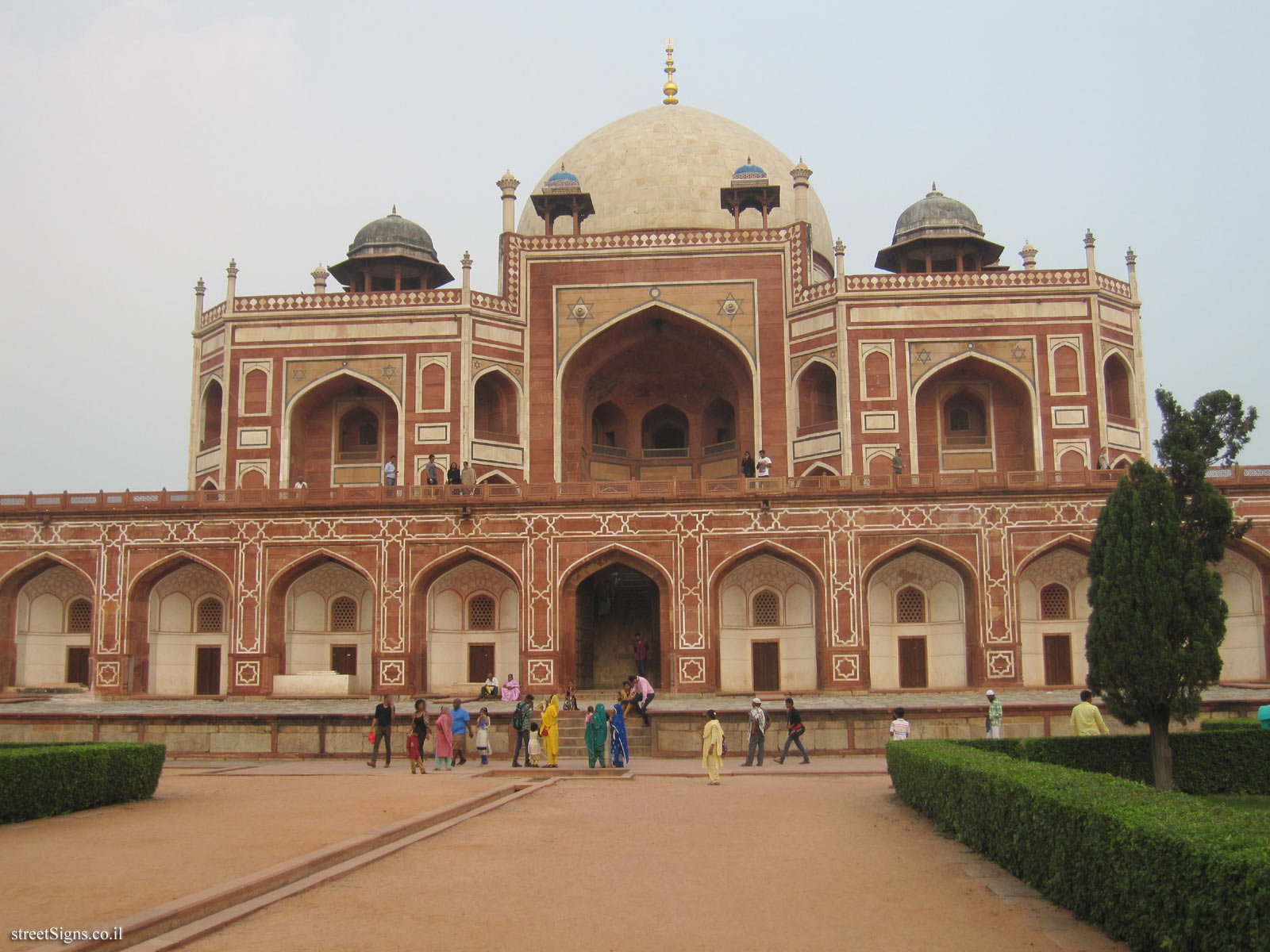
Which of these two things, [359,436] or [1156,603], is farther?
[359,436]

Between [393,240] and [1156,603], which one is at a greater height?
[393,240]

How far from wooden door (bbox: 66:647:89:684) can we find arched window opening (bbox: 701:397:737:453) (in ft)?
50.8

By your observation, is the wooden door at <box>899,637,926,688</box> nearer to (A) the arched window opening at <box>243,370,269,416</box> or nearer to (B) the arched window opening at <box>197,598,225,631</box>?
(B) the arched window opening at <box>197,598,225,631</box>

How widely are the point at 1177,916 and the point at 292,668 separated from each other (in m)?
21.5

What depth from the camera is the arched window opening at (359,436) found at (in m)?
29.9

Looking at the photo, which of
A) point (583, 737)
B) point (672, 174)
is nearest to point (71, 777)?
point (583, 737)

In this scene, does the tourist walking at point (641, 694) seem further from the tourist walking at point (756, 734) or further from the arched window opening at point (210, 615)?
the arched window opening at point (210, 615)

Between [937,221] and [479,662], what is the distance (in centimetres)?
1578

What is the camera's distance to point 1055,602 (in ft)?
80.0

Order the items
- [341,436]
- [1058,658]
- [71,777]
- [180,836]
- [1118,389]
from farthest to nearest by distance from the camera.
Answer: [341,436], [1118,389], [1058,658], [71,777], [180,836]

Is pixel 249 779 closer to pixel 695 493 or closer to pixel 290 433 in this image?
pixel 695 493

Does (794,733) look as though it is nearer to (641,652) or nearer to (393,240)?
(641,652)

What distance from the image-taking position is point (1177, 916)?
5.77 m

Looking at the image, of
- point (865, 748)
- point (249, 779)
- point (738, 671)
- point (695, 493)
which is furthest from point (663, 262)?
point (249, 779)
